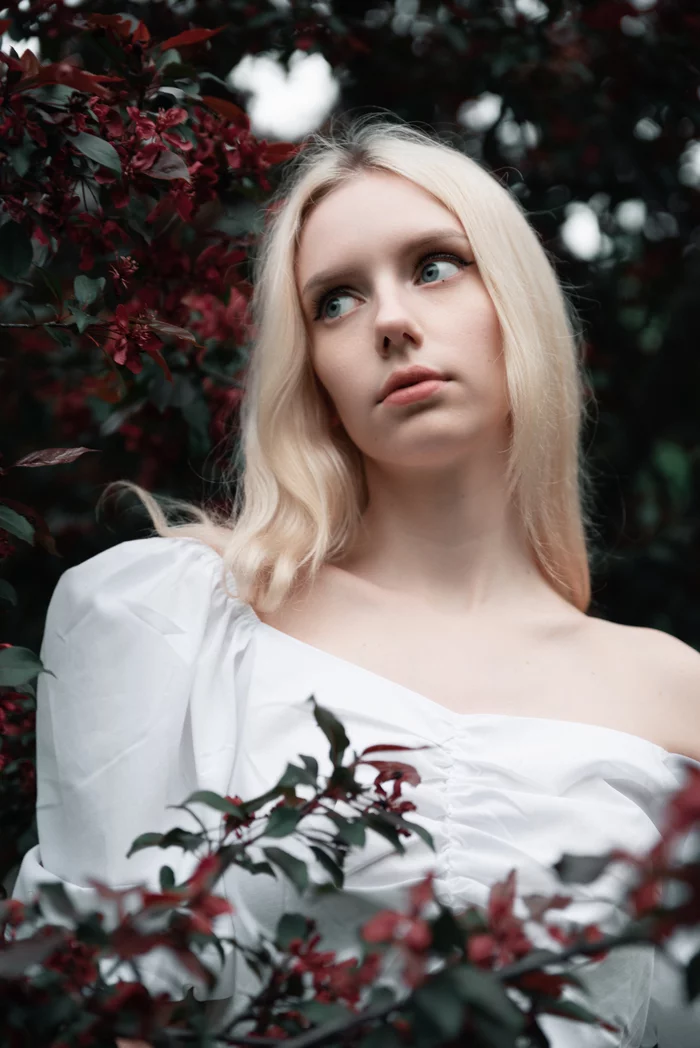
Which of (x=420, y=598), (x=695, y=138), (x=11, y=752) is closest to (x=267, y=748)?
(x=420, y=598)

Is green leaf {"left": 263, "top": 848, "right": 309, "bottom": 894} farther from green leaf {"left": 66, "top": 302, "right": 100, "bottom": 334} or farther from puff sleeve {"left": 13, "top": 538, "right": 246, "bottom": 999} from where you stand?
green leaf {"left": 66, "top": 302, "right": 100, "bottom": 334}

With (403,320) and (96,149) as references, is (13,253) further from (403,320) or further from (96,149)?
(403,320)

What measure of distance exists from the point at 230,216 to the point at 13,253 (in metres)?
0.86

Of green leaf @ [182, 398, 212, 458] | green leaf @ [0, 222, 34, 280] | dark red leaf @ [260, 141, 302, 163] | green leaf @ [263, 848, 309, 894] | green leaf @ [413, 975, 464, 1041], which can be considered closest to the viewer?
green leaf @ [413, 975, 464, 1041]

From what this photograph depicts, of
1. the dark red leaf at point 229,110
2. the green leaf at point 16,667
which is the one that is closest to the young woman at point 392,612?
the dark red leaf at point 229,110

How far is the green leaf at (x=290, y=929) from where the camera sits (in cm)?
99

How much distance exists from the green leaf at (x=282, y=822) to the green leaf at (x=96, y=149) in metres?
0.81

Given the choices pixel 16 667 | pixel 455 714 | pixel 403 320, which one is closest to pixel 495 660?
pixel 455 714

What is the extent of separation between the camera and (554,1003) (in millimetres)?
819

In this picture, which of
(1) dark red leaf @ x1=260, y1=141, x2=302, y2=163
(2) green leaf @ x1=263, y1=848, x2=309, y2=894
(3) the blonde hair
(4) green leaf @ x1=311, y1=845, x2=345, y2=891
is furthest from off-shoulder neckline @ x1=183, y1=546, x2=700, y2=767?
(1) dark red leaf @ x1=260, y1=141, x2=302, y2=163

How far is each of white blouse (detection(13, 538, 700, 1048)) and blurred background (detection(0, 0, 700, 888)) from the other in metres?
0.18

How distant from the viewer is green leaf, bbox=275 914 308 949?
99 cm

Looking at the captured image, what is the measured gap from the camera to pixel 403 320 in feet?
5.50

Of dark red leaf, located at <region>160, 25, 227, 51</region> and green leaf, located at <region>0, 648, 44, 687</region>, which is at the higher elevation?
dark red leaf, located at <region>160, 25, 227, 51</region>
